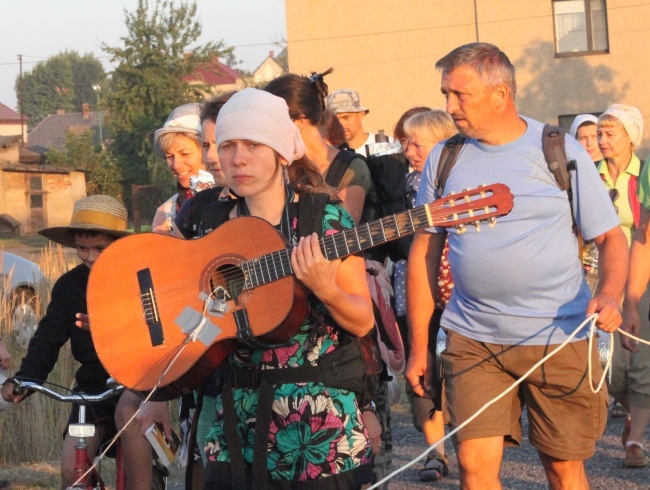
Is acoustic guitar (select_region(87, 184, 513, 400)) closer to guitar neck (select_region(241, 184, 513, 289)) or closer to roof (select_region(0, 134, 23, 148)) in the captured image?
guitar neck (select_region(241, 184, 513, 289))

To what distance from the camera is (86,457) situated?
509 cm

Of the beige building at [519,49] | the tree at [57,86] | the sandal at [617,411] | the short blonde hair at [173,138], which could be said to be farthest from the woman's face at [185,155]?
the tree at [57,86]

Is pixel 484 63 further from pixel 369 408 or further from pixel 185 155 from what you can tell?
pixel 185 155

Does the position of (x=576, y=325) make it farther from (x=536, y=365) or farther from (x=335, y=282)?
(x=335, y=282)

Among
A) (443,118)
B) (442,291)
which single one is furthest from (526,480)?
(443,118)

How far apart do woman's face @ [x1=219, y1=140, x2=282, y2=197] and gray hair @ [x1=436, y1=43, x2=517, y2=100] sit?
43.2 inches

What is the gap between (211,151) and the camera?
5.22 metres

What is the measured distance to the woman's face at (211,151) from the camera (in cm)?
521

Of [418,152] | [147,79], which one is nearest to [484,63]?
[418,152]

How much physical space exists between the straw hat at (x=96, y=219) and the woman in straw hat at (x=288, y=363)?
5.26 ft

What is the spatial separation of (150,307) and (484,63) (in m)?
1.74

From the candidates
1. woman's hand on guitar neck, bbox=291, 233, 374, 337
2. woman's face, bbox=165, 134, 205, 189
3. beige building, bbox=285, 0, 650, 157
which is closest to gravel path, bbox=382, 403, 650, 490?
woman's face, bbox=165, 134, 205, 189

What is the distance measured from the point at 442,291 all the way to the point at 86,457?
7.62 feet

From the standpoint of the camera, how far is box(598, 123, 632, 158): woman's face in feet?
27.1
